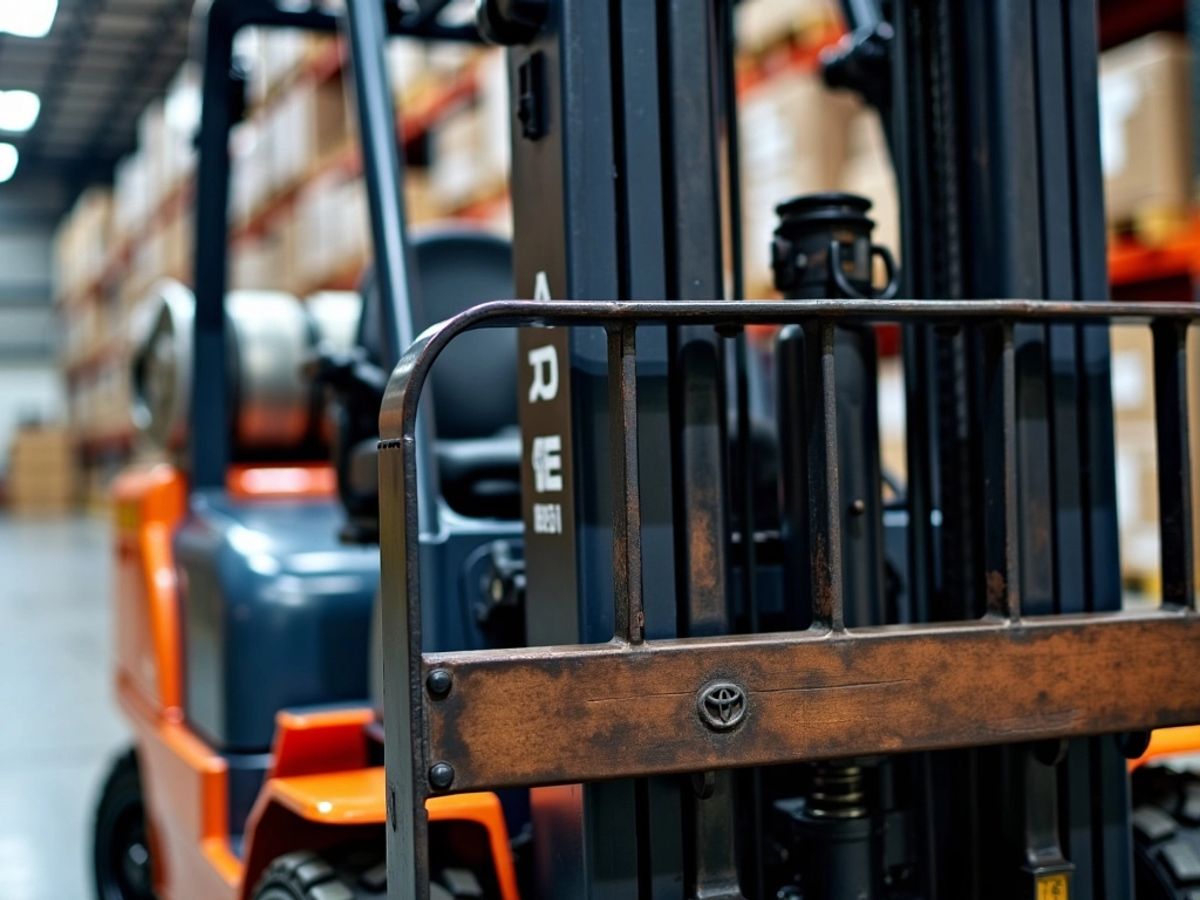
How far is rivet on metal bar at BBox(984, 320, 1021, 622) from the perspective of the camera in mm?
1524

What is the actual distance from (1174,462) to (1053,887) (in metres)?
0.52

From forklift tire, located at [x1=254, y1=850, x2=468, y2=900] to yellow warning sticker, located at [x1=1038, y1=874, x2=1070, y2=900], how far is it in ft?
2.24

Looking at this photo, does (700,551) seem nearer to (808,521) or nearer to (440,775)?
(808,521)

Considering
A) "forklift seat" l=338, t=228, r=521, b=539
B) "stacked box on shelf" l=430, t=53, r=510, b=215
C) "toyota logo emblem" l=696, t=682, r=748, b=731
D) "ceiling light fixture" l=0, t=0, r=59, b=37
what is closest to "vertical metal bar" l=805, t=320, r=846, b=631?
"toyota logo emblem" l=696, t=682, r=748, b=731

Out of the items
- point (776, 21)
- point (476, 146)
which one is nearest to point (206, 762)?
point (776, 21)

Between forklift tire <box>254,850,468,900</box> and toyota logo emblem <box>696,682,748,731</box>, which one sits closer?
toyota logo emblem <box>696,682,748,731</box>

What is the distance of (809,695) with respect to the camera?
1.43 metres

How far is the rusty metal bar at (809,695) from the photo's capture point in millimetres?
1353

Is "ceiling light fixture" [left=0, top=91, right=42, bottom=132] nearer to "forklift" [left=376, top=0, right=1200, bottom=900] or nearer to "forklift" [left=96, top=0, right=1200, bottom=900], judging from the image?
"forklift" [left=96, top=0, right=1200, bottom=900]

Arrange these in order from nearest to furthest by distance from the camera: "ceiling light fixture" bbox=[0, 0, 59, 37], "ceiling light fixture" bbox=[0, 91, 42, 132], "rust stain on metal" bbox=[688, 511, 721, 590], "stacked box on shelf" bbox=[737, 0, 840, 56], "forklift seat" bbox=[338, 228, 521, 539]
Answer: "rust stain on metal" bbox=[688, 511, 721, 590]
"forklift seat" bbox=[338, 228, 521, 539]
"ceiling light fixture" bbox=[0, 0, 59, 37]
"ceiling light fixture" bbox=[0, 91, 42, 132]
"stacked box on shelf" bbox=[737, 0, 840, 56]

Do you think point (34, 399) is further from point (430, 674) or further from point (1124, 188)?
point (430, 674)

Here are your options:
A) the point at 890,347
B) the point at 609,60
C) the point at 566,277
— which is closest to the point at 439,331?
the point at 566,277

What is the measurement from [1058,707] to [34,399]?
30.4m

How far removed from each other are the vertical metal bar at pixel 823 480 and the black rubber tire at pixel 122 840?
2.13m
